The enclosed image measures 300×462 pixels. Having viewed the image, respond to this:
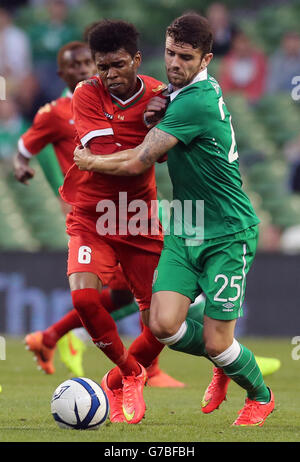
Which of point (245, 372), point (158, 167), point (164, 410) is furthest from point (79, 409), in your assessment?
point (158, 167)

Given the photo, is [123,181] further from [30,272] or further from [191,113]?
[30,272]

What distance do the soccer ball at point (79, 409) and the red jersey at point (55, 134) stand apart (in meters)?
2.94

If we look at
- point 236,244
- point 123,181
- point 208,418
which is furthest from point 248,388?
point 123,181

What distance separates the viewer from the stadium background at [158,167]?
12312 mm

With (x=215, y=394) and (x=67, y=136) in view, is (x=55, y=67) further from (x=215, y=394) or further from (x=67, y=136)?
(x=215, y=394)

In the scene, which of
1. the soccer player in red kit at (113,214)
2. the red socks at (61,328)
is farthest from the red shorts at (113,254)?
the red socks at (61,328)

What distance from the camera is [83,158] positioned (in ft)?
18.8

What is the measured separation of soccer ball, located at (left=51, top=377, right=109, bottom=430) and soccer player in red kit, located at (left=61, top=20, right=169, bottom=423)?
36 cm

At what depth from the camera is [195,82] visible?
5.69 metres

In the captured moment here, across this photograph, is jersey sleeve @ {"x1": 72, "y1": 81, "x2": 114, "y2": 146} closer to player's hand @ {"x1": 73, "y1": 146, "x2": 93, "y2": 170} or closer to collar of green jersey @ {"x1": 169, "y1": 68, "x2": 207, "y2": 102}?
player's hand @ {"x1": 73, "y1": 146, "x2": 93, "y2": 170}

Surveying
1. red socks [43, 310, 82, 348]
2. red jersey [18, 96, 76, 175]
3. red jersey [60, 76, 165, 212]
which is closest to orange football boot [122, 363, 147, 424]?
red jersey [60, 76, 165, 212]

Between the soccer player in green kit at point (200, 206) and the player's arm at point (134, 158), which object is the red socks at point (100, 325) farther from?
the player's arm at point (134, 158)

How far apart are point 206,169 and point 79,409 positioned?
1.57 meters

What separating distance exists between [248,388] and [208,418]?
0.46m
